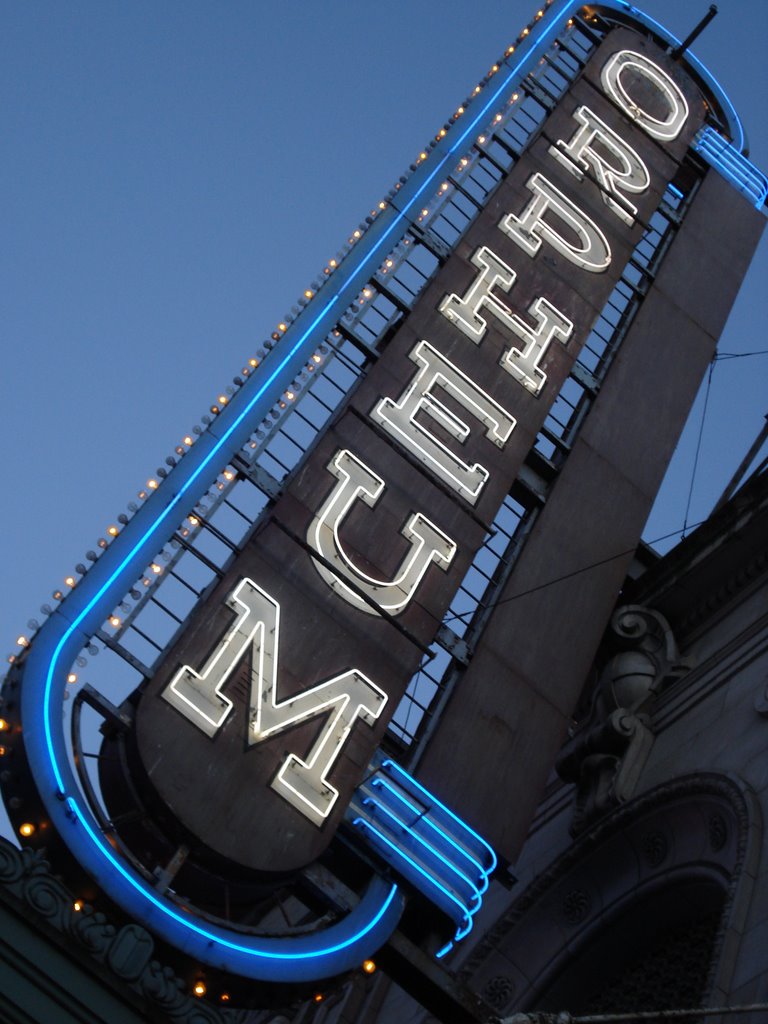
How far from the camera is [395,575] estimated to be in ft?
51.8

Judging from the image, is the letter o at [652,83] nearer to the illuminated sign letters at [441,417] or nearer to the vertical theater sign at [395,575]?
the vertical theater sign at [395,575]

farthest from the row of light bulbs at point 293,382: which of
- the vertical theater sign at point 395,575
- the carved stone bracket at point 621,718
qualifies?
the carved stone bracket at point 621,718

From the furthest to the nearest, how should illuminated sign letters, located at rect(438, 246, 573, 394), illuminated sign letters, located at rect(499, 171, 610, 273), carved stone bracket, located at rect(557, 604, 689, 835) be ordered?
illuminated sign letters, located at rect(499, 171, 610, 273) < illuminated sign letters, located at rect(438, 246, 573, 394) < carved stone bracket, located at rect(557, 604, 689, 835)

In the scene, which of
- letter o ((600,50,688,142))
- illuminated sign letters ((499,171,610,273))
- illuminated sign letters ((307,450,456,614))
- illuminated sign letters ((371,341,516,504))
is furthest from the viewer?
letter o ((600,50,688,142))

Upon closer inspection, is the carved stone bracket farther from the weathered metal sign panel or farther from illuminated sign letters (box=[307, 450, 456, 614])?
illuminated sign letters (box=[307, 450, 456, 614])

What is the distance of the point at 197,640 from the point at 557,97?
11758 millimetres

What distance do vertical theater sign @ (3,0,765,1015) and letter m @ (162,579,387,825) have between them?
0.09 feet

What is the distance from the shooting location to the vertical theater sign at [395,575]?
1305 centimetres

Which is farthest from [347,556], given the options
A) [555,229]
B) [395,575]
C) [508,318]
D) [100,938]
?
[555,229]

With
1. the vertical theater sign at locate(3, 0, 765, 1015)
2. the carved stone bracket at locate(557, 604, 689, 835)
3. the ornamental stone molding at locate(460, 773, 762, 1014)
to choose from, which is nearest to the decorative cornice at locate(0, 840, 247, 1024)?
the vertical theater sign at locate(3, 0, 765, 1015)

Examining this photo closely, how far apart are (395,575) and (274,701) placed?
2331 millimetres

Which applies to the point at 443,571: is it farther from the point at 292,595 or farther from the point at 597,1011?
the point at 597,1011

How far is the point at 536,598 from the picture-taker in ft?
56.3

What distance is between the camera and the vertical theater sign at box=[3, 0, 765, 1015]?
13055mm
